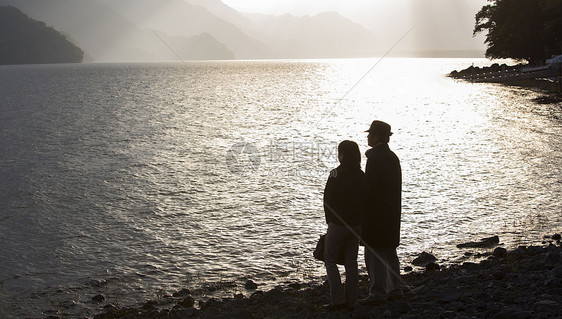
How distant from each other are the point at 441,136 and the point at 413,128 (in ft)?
20.9

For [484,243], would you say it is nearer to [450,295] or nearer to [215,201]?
[450,295]

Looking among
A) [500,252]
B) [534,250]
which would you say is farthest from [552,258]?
[500,252]

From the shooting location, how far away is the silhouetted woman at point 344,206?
7.91 meters

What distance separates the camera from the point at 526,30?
78.7 metres

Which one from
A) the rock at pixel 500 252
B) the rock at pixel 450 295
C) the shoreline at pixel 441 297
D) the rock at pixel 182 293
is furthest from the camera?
the rock at pixel 500 252

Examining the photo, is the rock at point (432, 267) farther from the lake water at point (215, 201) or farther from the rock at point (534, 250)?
the rock at point (534, 250)

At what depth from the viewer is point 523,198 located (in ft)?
62.6

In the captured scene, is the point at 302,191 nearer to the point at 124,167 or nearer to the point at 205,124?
the point at 124,167

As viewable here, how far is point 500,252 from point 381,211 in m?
5.93

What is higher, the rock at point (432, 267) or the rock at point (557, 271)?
the rock at point (557, 271)

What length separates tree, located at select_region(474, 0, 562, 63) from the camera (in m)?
73.9

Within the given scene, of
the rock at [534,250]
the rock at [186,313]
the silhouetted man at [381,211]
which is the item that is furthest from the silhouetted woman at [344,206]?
the rock at [534,250]

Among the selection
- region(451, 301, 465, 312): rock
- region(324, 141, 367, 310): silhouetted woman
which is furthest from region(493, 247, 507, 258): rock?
region(324, 141, 367, 310): silhouetted woman

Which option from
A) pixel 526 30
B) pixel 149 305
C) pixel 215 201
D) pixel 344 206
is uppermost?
pixel 526 30
